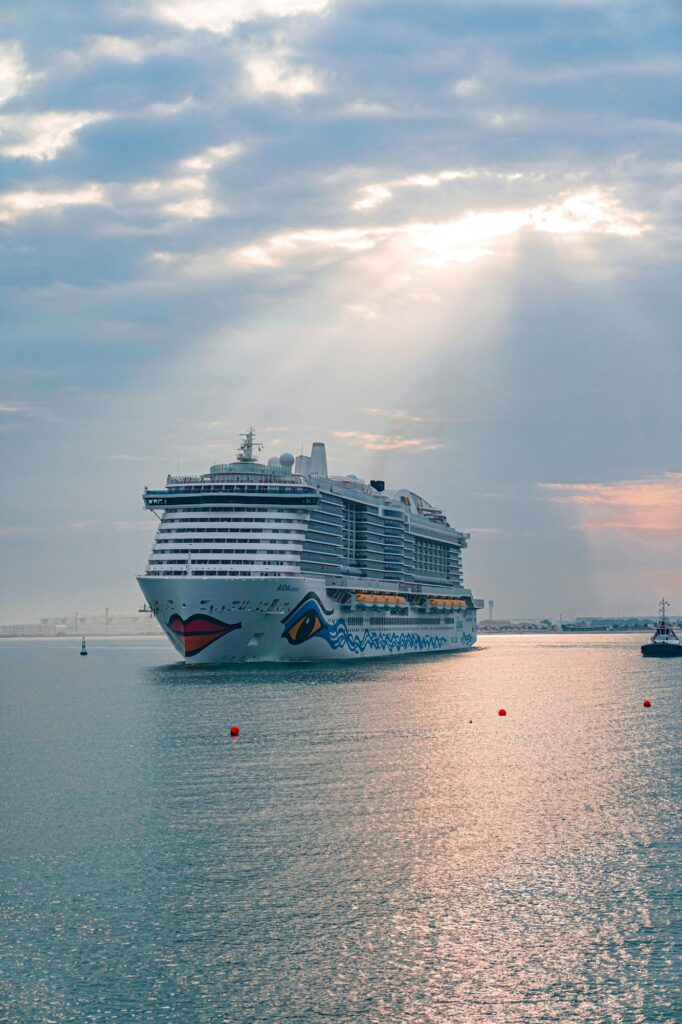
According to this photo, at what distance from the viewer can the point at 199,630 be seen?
101 m

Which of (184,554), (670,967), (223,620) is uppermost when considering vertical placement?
(184,554)

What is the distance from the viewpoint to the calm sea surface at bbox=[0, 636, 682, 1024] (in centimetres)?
2425

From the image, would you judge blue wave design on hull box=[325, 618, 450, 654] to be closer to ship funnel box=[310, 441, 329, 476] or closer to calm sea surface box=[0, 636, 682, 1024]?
ship funnel box=[310, 441, 329, 476]

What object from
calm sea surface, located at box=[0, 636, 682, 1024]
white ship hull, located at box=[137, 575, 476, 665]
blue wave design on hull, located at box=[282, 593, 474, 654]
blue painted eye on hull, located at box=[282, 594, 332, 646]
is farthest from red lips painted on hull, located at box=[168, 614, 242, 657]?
calm sea surface, located at box=[0, 636, 682, 1024]

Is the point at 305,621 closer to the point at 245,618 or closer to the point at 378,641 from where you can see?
the point at 245,618

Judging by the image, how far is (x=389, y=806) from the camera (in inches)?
1651

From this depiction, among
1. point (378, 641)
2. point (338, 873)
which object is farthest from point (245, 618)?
point (338, 873)

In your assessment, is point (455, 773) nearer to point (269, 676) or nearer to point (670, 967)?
point (670, 967)

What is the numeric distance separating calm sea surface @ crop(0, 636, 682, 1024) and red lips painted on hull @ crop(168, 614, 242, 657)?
3391 cm

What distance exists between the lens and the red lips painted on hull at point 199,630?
331ft

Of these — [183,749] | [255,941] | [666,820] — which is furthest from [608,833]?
[183,749]

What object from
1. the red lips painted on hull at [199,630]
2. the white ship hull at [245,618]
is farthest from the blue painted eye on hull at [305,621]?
the red lips painted on hull at [199,630]

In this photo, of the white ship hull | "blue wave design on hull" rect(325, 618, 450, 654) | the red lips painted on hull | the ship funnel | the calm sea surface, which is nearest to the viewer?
the calm sea surface

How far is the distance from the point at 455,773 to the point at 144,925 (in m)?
24.5
